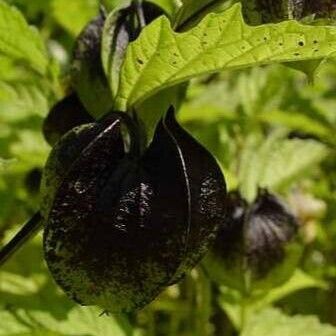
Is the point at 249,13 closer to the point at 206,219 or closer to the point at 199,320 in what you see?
the point at 206,219

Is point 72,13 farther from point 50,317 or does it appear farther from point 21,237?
point 21,237

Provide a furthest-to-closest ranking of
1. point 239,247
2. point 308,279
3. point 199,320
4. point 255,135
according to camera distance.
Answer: point 255,135 < point 308,279 < point 199,320 < point 239,247

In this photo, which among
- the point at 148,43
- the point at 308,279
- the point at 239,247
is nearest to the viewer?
the point at 148,43

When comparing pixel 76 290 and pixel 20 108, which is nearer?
pixel 76 290

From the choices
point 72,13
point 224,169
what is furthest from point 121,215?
point 72,13

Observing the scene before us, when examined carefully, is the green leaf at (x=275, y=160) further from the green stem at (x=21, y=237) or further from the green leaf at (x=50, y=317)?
the green stem at (x=21, y=237)

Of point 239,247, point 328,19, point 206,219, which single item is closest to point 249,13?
point 328,19

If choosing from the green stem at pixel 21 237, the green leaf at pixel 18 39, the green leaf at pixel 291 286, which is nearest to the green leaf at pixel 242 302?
the green leaf at pixel 291 286
